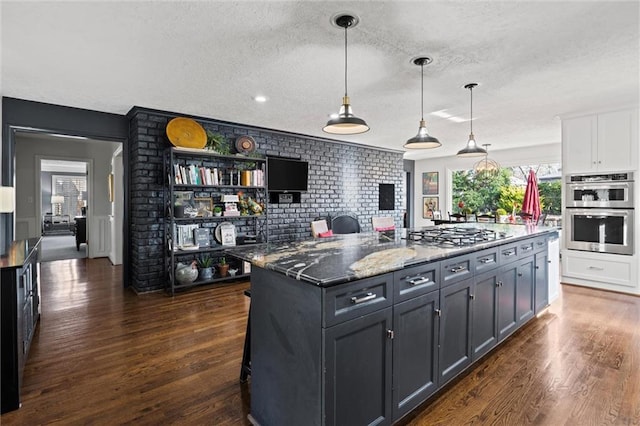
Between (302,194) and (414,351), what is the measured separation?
4.30 m

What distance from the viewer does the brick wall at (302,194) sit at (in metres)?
4.28

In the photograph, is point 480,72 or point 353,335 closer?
point 353,335

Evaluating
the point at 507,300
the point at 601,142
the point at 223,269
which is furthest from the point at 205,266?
the point at 601,142

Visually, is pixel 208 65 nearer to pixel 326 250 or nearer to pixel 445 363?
pixel 326 250

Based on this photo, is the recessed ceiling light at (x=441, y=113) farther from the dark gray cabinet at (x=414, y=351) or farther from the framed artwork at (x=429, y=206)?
the framed artwork at (x=429, y=206)

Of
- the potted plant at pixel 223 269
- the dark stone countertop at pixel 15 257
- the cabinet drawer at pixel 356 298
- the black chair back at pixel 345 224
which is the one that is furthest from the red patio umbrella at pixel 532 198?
the dark stone countertop at pixel 15 257

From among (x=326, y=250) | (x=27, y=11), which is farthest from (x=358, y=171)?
(x=27, y=11)

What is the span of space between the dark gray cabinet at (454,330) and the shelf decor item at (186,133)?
12.0 feet

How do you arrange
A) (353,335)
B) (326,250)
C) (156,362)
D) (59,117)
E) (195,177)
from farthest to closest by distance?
(195,177) → (59,117) → (156,362) → (326,250) → (353,335)

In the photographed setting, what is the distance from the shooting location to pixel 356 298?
1.53m

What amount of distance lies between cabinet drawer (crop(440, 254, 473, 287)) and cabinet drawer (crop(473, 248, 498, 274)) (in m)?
0.09

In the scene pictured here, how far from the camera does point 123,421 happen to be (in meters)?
1.84

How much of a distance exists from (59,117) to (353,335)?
4515mm

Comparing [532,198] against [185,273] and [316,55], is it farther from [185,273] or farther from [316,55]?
[185,273]
